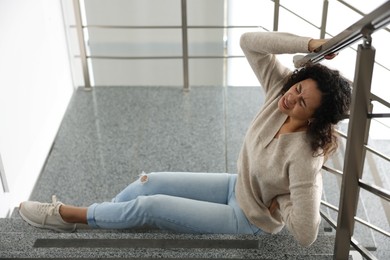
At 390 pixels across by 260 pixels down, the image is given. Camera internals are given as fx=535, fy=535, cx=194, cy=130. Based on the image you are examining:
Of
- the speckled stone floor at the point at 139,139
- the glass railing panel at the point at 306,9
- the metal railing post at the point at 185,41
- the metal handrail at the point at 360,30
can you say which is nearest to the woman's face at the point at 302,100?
the metal handrail at the point at 360,30

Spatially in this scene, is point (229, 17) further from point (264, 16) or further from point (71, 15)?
point (71, 15)

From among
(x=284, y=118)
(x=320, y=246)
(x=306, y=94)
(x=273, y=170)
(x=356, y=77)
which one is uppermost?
(x=356, y=77)

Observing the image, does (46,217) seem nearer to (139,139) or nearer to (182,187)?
(182,187)

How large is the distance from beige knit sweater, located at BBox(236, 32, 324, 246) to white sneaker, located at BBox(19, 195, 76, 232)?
2.35ft

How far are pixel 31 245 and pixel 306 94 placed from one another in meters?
1.04

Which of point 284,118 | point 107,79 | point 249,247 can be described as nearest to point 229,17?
point 107,79

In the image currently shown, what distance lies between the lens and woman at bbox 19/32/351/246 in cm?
168

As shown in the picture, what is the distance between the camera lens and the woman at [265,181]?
1683 millimetres

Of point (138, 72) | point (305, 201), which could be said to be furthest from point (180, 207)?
point (138, 72)

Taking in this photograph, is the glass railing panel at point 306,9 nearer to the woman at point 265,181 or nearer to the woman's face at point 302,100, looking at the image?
the woman at point 265,181

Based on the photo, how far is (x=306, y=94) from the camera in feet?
5.55

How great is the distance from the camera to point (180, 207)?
2.00 m

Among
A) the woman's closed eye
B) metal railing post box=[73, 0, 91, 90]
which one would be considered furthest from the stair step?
metal railing post box=[73, 0, 91, 90]

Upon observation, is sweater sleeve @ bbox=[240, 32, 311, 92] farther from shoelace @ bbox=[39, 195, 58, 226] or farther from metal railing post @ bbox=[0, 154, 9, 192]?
metal railing post @ bbox=[0, 154, 9, 192]
